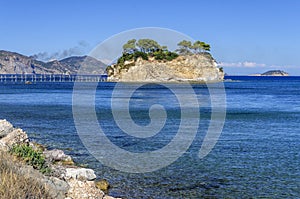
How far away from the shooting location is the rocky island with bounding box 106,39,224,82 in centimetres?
15412

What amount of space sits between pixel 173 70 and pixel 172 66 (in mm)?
1601

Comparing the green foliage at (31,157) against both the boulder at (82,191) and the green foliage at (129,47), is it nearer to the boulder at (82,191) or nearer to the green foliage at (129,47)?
the boulder at (82,191)

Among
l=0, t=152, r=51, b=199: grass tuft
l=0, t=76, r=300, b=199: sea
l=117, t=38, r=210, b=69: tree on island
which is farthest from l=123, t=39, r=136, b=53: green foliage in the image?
l=0, t=152, r=51, b=199: grass tuft

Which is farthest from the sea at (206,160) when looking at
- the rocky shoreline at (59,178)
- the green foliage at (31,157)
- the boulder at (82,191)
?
the green foliage at (31,157)

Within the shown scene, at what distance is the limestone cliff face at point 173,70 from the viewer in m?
154

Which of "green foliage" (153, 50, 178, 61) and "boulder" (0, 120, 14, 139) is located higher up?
"green foliage" (153, 50, 178, 61)

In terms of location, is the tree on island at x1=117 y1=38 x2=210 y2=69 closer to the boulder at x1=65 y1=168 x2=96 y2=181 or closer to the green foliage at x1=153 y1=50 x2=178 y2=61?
the green foliage at x1=153 y1=50 x2=178 y2=61

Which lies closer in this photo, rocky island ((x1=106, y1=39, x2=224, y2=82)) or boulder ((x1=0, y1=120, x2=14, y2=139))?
boulder ((x1=0, y1=120, x2=14, y2=139))

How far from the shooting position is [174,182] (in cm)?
1611

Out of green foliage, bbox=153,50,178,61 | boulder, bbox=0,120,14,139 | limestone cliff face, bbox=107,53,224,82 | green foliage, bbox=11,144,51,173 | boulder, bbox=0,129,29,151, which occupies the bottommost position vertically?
green foliage, bbox=11,144,51,173

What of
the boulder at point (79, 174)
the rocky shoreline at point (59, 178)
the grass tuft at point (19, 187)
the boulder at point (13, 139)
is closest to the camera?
the grass tuft at point (19, 187)

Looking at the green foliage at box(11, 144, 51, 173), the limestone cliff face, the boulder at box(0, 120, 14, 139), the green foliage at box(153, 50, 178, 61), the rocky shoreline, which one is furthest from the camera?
the green foliage at box(153, 50, 178, 61)

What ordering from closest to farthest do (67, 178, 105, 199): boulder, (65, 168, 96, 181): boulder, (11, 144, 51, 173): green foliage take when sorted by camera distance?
(67, 178, 105, 199): boulder < (11, 144, 51, 173): green foliage < (65, 168, 96, 181): boulder

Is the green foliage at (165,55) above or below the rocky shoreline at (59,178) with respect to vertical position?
above
